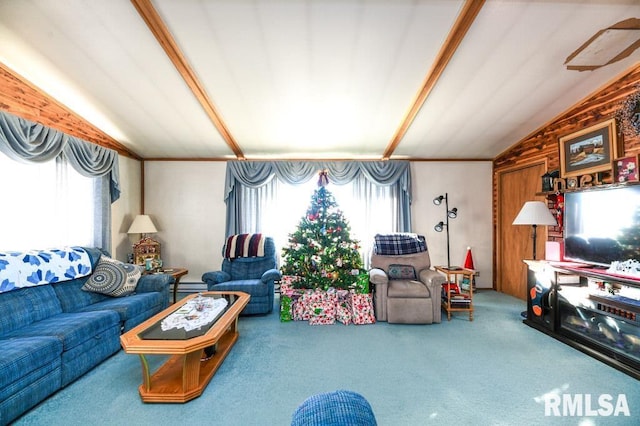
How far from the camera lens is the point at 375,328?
139 inches

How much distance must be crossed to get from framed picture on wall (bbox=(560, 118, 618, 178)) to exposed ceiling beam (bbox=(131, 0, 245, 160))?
4368mm

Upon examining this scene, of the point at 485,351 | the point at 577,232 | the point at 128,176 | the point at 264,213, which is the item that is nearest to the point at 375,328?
the point at 485,351

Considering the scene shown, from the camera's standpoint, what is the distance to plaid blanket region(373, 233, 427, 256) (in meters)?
4.21

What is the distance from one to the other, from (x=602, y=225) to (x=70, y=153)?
227 inches

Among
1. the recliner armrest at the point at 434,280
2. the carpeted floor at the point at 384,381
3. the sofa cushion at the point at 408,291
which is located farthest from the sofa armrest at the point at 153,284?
the recliner armrest at the point at 434,280

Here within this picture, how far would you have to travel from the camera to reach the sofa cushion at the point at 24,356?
6.10 ft

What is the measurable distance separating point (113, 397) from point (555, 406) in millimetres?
3123

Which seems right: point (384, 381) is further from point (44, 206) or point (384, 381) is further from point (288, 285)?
point (44, 206)

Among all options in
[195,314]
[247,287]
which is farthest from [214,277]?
[195,314]

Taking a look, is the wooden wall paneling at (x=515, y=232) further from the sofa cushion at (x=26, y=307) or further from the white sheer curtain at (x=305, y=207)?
the sofa cushion at (x=26, y=307)

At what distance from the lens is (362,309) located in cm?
373

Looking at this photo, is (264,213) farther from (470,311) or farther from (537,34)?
(537,34)

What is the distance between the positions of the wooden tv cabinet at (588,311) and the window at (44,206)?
5.60 m

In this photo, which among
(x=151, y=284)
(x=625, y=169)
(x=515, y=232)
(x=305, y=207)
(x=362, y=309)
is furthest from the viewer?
(x=305, y=207)
